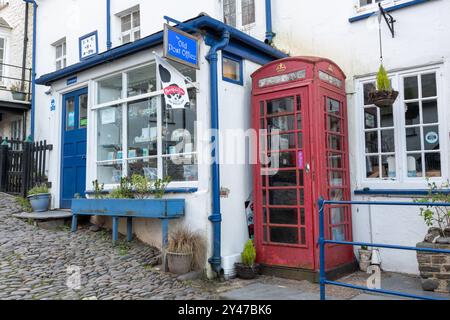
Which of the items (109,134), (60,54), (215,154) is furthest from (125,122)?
(60,54)

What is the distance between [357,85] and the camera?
268 inches

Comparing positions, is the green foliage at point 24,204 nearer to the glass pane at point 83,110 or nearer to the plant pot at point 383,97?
the glass pane at point 83,110

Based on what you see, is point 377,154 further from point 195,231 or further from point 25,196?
point 25,196

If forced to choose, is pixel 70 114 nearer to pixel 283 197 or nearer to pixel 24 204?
pixel 24 204

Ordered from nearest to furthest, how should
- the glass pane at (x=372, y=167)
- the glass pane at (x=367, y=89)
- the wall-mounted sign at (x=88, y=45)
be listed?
the glass pane at (x=372, y=167) → the glass pane at (x=367, y=89) → the wall-mounted sign at (x=88, y=45)

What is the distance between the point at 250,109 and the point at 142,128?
203 cm

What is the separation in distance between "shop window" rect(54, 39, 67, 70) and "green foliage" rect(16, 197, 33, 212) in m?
4.31

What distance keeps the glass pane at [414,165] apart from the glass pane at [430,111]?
54 cm

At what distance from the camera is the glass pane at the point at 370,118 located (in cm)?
665

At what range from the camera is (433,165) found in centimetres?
607

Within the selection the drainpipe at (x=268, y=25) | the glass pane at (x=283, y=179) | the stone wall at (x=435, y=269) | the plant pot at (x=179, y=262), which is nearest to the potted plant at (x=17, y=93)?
the drainpipe at (x=268, y=25)

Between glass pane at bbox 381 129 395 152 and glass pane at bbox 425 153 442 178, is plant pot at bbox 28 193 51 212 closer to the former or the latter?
glass pane at bbox 381 129 395 152
